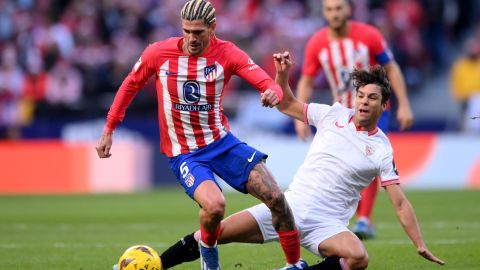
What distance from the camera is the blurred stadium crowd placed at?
19938 millimetres

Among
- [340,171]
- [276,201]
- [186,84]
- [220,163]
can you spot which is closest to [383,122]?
[340,171]

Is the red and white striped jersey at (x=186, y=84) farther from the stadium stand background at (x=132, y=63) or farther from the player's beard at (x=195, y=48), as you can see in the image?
the stadium stand background at (x=132, y=63)

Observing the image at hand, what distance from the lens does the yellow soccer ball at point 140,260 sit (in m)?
7.79

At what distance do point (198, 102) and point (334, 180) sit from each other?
124 cm

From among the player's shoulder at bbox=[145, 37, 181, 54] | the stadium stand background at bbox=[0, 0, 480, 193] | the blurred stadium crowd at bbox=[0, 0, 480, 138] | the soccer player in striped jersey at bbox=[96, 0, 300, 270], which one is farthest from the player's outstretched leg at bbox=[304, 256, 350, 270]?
the blurred stadium crowd at bbox=[0, 0, 480, 138]

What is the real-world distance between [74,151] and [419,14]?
847 cm

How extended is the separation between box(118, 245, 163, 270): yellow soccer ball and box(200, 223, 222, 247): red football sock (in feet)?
1.33

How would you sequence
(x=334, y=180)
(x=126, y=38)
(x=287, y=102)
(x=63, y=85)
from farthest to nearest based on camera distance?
(x=126, y=38)
(x=63, y=85)
(x=287, y=102)
(x=334, y=180)

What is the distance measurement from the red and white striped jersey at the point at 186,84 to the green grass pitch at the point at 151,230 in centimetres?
134

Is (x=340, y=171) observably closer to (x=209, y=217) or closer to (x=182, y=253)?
(x=209, y=217)

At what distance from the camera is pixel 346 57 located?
1129 centimetres

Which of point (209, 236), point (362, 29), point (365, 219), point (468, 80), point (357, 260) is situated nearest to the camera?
point (357, 260)

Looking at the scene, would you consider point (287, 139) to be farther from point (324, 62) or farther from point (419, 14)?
point (324, 62)

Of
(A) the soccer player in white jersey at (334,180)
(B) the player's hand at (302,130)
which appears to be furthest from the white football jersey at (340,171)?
(B) the player's hand at (302,130)
